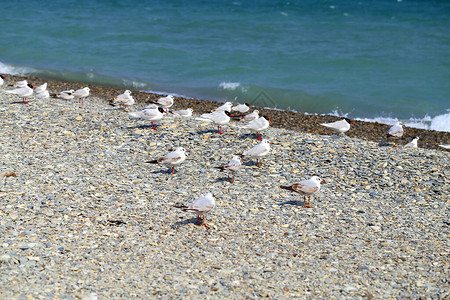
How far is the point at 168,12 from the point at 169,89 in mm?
26994

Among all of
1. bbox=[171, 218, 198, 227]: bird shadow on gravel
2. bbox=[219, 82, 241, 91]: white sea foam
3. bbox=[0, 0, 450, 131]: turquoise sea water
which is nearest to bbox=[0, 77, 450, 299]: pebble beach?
bbox=[171, 218, 198, 227]: bird shadow on gravel

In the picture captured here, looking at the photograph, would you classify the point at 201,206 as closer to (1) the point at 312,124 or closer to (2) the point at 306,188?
(2) the point at 306,188

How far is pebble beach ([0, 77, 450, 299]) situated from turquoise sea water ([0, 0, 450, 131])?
34.8ft

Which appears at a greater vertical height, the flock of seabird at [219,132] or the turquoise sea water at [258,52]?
the flock of seabird at [219,132]

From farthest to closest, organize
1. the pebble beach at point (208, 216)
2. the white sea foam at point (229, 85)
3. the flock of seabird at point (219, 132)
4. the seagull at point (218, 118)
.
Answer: the white sea foam at point (229, 85)
the seagull at point (218, 118)
the flock of seabird at point (219, 132)
the pebble beach at point (208, 216)

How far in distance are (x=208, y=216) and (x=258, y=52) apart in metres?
27.6

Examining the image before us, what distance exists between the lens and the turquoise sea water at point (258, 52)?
92.4 feet

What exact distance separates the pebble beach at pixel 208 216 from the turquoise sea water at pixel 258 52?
1062 centimetres

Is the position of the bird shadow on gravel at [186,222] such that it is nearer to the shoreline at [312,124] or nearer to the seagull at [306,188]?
the seagull at [306,188]

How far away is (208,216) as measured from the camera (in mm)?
11156

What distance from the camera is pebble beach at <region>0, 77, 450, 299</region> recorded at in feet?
28.2

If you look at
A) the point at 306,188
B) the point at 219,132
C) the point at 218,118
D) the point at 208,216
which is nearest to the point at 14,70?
the point at 219,132

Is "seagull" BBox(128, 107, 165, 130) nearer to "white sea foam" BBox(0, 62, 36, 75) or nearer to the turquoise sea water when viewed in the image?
the turquoise sea water

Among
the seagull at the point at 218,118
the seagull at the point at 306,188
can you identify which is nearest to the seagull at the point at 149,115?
the seagull at the point at 218,118
